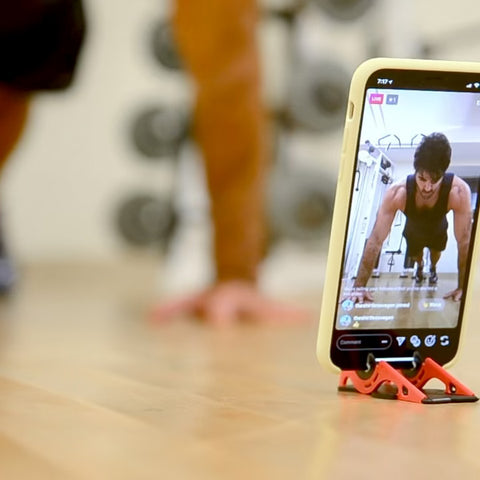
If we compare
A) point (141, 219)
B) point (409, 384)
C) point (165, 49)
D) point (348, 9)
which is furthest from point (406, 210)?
point (141, 219)

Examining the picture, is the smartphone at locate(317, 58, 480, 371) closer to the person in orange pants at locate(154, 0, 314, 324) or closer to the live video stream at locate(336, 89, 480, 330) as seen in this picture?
the live video stream at locate(336, 89, 480, 330)

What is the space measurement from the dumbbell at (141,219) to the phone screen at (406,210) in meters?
2.52

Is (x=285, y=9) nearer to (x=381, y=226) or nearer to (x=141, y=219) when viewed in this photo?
(x=141, y=219)

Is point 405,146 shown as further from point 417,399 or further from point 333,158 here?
point 333,158

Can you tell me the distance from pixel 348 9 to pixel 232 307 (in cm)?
112

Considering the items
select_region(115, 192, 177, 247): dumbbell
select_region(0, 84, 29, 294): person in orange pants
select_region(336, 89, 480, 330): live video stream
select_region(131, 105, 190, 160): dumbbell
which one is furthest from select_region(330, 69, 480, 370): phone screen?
select_region(115, 192, 177, 247): dumbbell

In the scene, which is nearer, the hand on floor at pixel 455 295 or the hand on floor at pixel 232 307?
the hand on floor at pixel 455 295

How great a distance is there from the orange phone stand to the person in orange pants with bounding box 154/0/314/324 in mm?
771

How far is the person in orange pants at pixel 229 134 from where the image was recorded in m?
1.62

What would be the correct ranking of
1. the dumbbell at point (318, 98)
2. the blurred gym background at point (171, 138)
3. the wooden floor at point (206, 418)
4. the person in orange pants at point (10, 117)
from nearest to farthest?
the wooden floor at point (206, 418) < the person in orange pants at point (10, 117) < the blurred gym background at point (171, 138) < the dumbbell at point (318, 98)

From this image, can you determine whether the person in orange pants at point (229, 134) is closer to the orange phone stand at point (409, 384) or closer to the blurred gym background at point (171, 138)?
the blurred gym background at point (171, 138)

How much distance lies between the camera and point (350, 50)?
9.42 feet

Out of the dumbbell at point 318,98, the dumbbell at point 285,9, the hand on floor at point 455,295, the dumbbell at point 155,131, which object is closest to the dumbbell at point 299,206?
the dumbbell at point 318,98

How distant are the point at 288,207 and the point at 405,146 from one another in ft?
5.94
